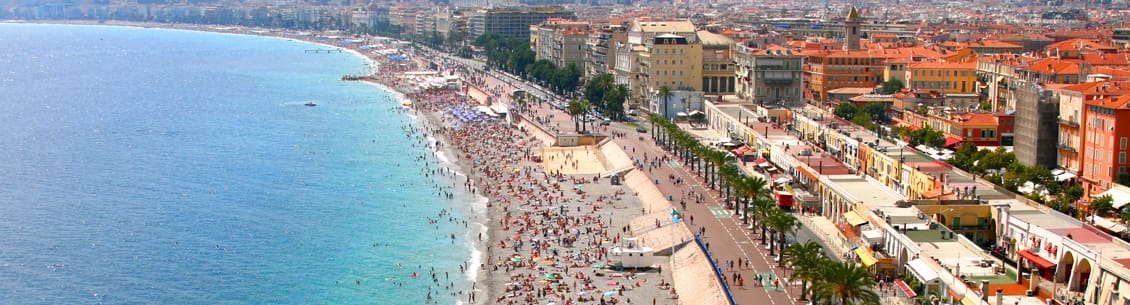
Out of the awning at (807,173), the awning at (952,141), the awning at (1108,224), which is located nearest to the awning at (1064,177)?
the awning at (1108,224)

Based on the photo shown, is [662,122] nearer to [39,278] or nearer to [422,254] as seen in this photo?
[422,254]

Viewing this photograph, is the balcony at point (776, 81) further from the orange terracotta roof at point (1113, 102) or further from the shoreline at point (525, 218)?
the orange terracotta roof at point (1113, 102)

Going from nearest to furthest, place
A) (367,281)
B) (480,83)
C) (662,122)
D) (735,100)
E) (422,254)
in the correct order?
(367,281) → (422,254) → (662,122) → (735,100) → (480,83)

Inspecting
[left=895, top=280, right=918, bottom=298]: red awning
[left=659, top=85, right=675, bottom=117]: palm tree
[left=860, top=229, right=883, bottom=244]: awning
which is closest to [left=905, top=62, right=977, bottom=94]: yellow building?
[left=659, top=85, right=675, bottom=117]: palm tree

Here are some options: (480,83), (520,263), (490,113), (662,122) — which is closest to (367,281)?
(520,263)

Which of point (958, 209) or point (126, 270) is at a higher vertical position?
point (958, 209)

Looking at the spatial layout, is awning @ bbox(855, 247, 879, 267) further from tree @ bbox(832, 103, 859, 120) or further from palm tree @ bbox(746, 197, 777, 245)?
tree @ bbox(832, 103, 859, 120)
